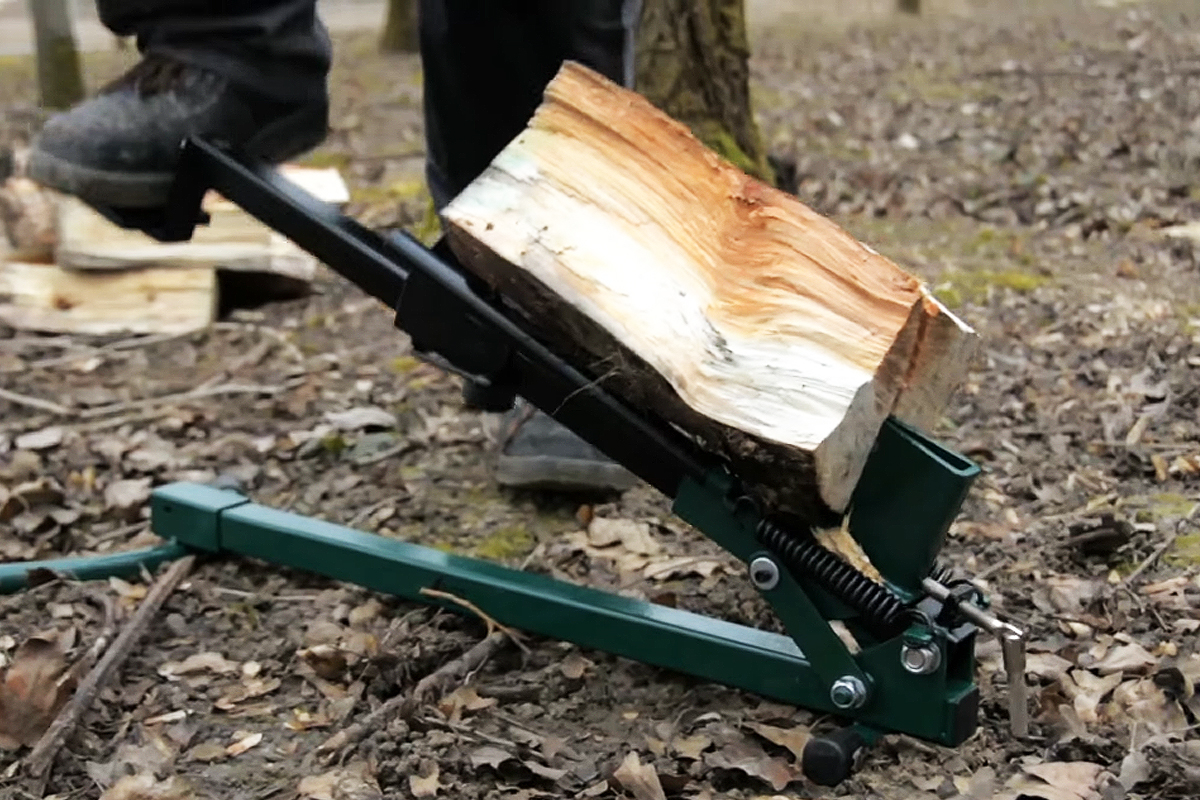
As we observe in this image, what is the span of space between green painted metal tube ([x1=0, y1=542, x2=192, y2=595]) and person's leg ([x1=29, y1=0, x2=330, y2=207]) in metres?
0.56

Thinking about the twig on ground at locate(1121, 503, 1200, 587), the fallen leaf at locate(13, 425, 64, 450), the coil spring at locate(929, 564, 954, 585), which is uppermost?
the coil spring at locate(929, 564, 954, 585)

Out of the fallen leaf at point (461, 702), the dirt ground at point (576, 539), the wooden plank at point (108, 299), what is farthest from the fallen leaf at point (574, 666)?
the wooden plank at point (108, 299)

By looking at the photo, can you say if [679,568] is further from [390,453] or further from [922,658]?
[390,453]

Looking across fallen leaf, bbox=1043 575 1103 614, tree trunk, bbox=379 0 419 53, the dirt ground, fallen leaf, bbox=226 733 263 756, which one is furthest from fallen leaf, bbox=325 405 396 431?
tree trunk, bbox=379 0 419 53

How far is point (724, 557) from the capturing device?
2.12 m

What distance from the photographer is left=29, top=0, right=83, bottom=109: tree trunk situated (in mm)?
5973

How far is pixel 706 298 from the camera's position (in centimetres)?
161

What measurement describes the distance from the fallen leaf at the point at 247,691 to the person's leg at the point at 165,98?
67cm

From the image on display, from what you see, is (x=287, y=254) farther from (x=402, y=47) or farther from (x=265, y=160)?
(x=402, y=47)

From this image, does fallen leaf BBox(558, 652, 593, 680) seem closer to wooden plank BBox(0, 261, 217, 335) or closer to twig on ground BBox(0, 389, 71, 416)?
twig on ground BBox(0, 389, 71, 416)

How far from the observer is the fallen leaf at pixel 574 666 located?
1.80 m

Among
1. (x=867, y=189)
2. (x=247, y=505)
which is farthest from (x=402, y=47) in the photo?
(x=247, y=505)

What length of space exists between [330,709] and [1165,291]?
8.29 ft

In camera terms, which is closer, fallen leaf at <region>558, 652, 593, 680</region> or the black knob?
the black knob
